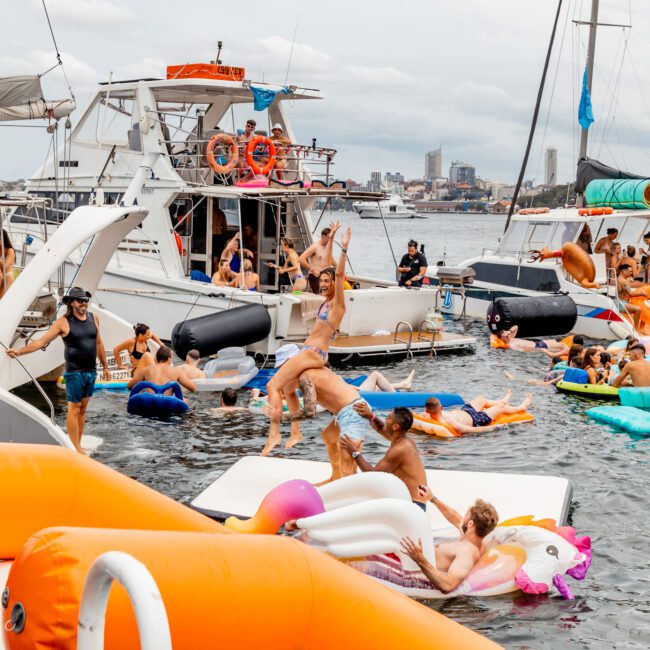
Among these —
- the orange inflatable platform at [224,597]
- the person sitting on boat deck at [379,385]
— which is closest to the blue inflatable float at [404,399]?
the person sitting on boat deck at [379,385]

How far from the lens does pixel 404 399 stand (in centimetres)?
1454

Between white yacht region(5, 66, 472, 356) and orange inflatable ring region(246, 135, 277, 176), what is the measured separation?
0.27 meters

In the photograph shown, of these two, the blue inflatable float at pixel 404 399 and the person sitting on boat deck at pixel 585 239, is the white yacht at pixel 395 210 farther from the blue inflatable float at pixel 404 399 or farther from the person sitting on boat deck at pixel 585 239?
the blue inflatable float at pixel 404 399

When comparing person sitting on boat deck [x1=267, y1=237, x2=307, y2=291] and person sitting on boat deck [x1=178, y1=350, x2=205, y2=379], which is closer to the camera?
person sitting on boat deck [x1=178, y1=350, x2=205, y2=379]

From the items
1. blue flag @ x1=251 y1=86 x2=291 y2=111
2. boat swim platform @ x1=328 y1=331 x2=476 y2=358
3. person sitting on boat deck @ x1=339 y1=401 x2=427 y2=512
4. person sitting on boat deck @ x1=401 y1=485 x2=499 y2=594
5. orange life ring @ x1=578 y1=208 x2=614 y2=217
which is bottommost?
person sitting on boat deck @ x1=401 y1=485 x2=499 y2=594

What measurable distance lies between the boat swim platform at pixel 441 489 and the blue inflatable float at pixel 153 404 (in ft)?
8.53

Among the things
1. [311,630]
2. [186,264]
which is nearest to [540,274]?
[186,264]

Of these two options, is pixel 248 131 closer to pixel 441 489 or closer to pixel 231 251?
pixel 231 251

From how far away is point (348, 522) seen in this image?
7.34m

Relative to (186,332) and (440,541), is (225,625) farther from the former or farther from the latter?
(186,332)

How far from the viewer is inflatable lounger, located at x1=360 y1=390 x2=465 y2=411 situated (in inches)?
561

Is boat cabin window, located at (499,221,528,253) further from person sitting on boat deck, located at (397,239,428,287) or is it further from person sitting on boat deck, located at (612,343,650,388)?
person sitting on boat deck, located at (612,343,650,388)

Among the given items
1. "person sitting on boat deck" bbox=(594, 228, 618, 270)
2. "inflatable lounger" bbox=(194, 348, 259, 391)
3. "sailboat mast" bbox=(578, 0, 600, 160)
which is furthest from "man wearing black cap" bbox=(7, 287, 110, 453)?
"sailboat mast" bbox=(578, 0, 600, 160)

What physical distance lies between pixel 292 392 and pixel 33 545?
5.65 m
